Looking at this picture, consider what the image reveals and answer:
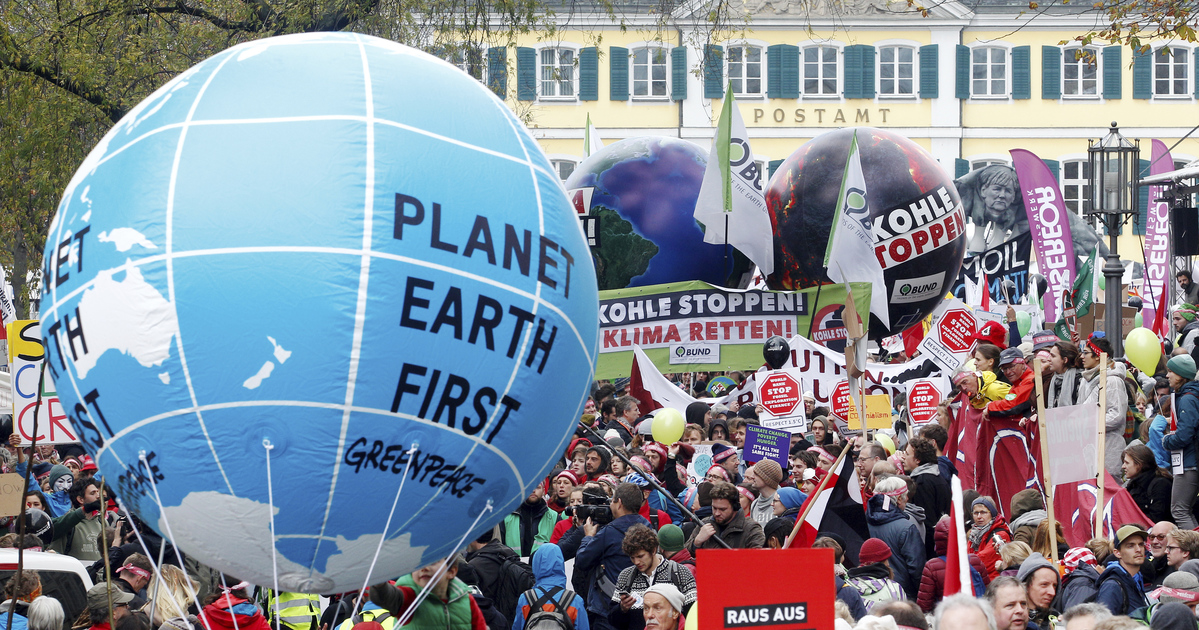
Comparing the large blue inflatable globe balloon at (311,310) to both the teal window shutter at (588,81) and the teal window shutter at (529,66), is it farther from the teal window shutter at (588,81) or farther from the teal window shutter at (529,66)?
the teal window shutter at (588,81)

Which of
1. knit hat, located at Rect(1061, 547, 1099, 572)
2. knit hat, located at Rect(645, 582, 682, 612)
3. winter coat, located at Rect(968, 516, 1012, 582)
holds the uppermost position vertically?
knit hat, located at Rect(645, 582, 682, 612)

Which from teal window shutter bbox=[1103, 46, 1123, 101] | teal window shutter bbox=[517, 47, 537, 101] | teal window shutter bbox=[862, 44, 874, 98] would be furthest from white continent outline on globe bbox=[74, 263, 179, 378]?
teal window shutter bbox=[1103, 46, 1123, 101]

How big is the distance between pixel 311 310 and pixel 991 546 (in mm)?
5268

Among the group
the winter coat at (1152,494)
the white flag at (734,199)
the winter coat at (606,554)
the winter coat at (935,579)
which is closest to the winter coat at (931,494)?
the winter coat at (1152,494)

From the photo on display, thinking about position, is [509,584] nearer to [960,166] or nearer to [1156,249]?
[1156,249]

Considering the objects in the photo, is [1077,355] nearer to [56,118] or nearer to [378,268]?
[378,268]

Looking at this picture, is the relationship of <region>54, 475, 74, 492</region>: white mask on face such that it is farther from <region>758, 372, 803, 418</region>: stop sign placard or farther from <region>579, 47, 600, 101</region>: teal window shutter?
<region>579, 47, 600, 101</region>: teal window shutter

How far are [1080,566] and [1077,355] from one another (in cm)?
328

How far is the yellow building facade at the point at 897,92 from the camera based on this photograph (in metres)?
45.3

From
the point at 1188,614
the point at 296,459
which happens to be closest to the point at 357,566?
the point at 296,459

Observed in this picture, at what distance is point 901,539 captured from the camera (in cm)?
794

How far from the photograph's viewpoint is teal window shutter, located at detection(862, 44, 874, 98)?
4559 centimetres

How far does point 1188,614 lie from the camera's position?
5.73 meters

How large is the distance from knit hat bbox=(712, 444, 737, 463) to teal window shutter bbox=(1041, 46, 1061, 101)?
3879 cm
